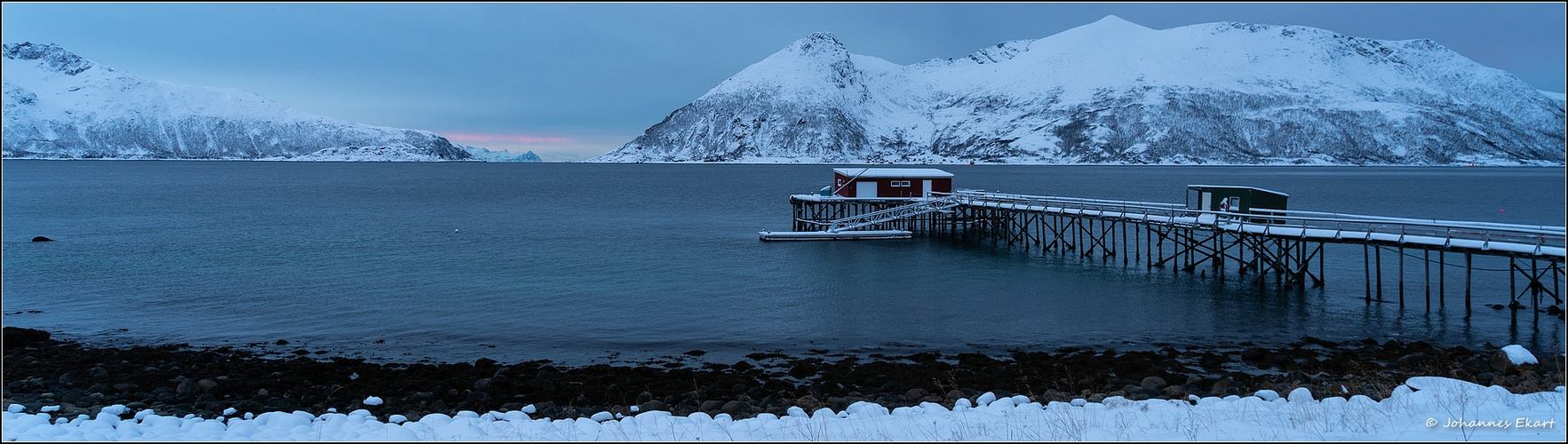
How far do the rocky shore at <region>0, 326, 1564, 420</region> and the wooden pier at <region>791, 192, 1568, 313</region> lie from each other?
562cm

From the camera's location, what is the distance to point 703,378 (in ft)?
65.6

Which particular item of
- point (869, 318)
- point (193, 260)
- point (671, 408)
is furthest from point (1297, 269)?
point (193, 260)

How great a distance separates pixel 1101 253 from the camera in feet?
149

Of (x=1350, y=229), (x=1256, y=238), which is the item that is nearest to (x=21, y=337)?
(x=1256, y=238)

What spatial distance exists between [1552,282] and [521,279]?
3876 centimetres

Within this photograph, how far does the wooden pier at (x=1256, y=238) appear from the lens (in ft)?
90.4

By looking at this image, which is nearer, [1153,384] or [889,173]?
[1153,384]

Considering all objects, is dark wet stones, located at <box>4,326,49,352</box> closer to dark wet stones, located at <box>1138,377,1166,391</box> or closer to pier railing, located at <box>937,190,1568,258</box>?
dark wet stones, located at <box>1138,377,1166,391</box>

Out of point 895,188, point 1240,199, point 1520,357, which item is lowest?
point 1520,357

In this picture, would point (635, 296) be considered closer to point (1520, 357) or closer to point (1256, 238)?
point (1520, 357)


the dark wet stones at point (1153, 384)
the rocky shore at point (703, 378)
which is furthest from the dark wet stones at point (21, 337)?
the dark wet stones at point (1153, 384)

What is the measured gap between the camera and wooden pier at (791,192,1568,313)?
90.4 feet

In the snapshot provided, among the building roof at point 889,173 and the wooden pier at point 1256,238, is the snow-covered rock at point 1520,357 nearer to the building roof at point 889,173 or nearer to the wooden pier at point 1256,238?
the wooden pier at point 1256,238

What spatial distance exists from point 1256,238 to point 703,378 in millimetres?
29286
